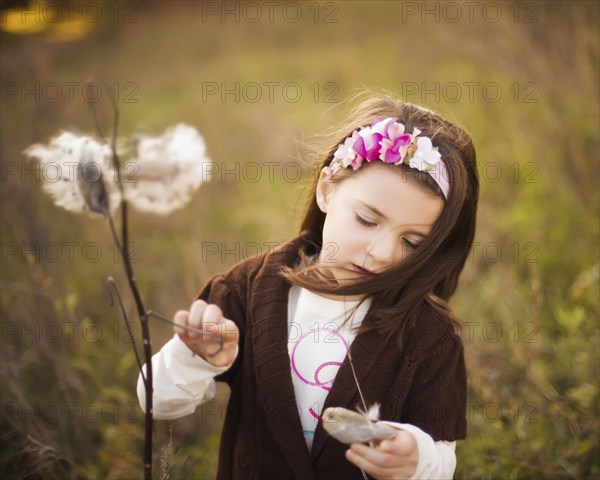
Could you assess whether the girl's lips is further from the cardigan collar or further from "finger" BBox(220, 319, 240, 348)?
"finger" BBox(220, 319, 240, 348)

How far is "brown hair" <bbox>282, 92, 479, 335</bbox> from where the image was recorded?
4.53ft

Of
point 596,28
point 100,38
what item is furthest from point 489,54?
point 100,38

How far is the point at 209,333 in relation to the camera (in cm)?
103

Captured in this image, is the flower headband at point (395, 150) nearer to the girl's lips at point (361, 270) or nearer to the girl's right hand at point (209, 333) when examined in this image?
the girl's lips at point (361, 270)

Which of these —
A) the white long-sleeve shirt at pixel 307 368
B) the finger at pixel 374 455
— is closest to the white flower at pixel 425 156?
the white long-sleeve shirt at pixel 307 368

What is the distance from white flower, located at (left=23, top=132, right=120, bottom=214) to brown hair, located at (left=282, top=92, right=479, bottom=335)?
2.00ft

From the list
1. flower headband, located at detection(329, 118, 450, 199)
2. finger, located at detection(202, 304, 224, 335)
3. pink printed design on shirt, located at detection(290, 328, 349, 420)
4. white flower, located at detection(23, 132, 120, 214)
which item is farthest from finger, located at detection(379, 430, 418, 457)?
white flower, located at detection(23, 132, 120, 214)

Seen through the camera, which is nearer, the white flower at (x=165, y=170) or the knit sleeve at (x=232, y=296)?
the white flower at (x=165, y=170)

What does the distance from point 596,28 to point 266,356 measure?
385cm

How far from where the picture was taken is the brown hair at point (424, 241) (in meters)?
1.38

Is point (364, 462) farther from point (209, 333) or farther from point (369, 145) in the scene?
point (369, 145)

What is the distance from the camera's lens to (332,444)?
1.37 m

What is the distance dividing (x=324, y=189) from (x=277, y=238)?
1.76 metres

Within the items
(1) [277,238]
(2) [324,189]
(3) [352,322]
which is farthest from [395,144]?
(1) [277,238]
